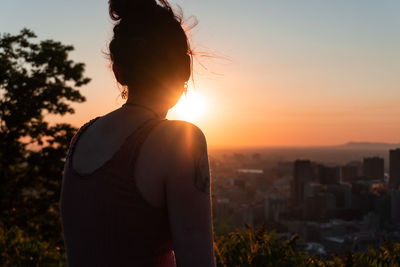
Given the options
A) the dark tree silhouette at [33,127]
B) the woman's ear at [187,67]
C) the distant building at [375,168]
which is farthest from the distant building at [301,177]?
the woman's ear at [187,67]

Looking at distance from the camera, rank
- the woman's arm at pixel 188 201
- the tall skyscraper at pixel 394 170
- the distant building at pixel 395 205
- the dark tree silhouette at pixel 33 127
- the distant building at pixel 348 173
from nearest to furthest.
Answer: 1. the woman's arm at pixel 188 201
2. the dark tree silhouette at pixel 33 127
3. the distant building at pixel 395 205
4. the tall skyscraper at pixel 394 170
5. the distant building at pixel 348 173

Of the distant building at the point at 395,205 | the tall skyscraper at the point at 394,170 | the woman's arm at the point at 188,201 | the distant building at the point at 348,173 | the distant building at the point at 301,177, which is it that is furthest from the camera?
the distant building at the point at 348,173

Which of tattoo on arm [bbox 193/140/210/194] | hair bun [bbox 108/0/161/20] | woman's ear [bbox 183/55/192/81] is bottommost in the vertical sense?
tattoo on arm [bbox 193/140/210/194]

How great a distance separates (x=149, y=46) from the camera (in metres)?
1.23

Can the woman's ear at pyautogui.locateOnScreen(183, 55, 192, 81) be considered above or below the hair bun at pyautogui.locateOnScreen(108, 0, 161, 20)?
below

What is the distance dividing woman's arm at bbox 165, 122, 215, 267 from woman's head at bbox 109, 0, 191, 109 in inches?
8.4

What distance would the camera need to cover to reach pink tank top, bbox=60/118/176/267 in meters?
1.13

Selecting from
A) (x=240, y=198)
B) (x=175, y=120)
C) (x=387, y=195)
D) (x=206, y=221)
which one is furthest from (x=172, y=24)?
(x=240, y=198)

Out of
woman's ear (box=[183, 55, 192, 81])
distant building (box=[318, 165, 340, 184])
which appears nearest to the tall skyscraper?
distant building (box=[318, 165, 340, 184])

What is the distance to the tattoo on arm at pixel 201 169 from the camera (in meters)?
1.10

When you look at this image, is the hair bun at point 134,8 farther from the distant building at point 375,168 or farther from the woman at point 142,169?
the distant building at point 375,168

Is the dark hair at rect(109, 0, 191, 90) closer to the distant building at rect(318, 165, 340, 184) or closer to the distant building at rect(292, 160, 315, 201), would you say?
the distant building at rect(292, 160, 315, 201)

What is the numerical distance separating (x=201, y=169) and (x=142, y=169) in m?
0.16

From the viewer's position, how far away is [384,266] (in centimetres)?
380
